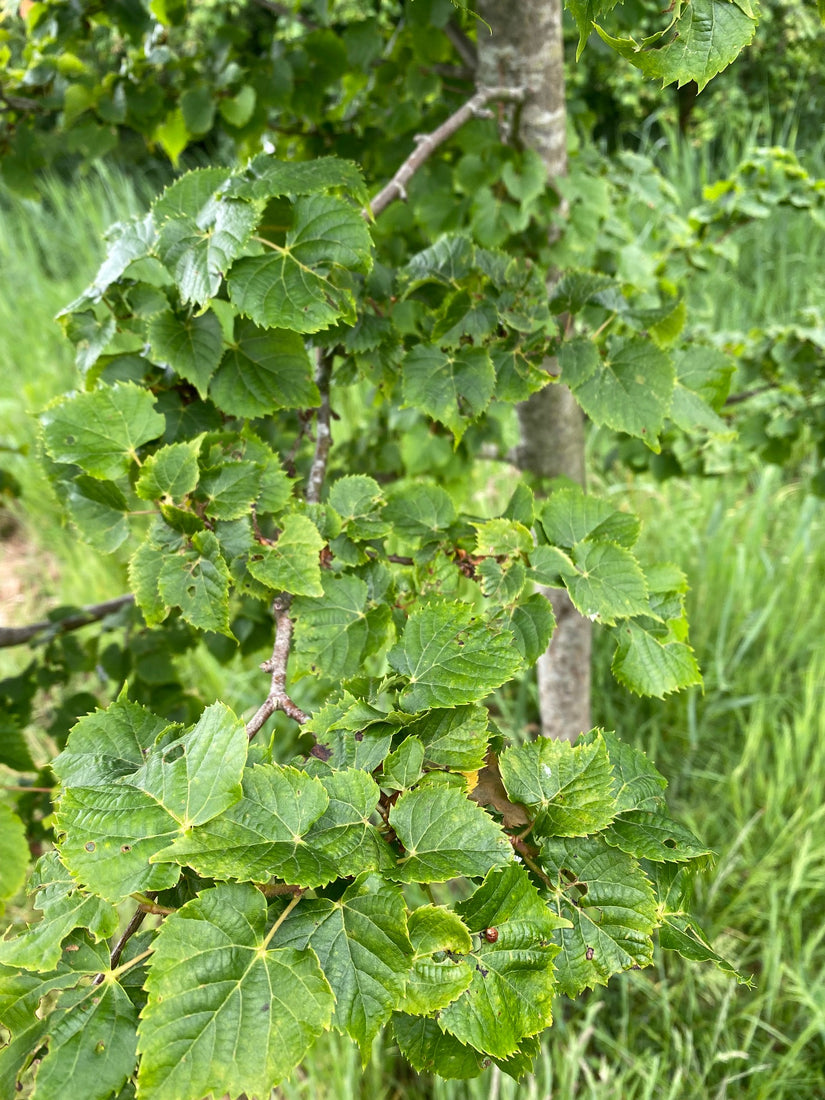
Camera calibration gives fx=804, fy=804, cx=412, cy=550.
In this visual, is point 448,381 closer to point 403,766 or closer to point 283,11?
point 403,766

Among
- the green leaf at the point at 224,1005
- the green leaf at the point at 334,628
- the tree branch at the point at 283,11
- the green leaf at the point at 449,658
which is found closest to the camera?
the green leaf at the point at 224,1005

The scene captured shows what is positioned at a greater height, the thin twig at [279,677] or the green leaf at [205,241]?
the green leaf at [205,241]

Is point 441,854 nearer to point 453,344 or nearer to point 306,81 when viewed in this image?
point 453,344

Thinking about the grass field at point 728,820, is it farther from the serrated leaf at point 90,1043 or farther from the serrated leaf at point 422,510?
the serrated leaf at point 90,1043

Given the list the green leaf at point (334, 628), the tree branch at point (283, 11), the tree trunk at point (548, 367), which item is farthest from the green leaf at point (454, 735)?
the tree branch at point (283, 11)

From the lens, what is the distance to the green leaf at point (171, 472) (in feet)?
1.72

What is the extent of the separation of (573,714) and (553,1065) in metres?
0.52

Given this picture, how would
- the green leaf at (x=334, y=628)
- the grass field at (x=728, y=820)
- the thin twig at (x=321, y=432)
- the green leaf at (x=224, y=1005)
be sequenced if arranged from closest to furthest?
the green leaf at (x=224, y=1005) < the green leaf at (x=334, y=628) < the thin twig at (x=321, y=432) < the grass field at (x=728, y=820)

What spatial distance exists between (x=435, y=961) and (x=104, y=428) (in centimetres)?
41

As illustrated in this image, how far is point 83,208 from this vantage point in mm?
3107

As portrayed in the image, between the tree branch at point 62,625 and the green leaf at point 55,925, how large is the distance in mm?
540

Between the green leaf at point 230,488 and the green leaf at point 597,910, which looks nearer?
the green leaf at point 597,910

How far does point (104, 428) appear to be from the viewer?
56 cm

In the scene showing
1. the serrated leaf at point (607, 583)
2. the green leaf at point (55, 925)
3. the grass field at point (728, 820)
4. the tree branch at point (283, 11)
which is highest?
the tree branch at point (283, 11)
